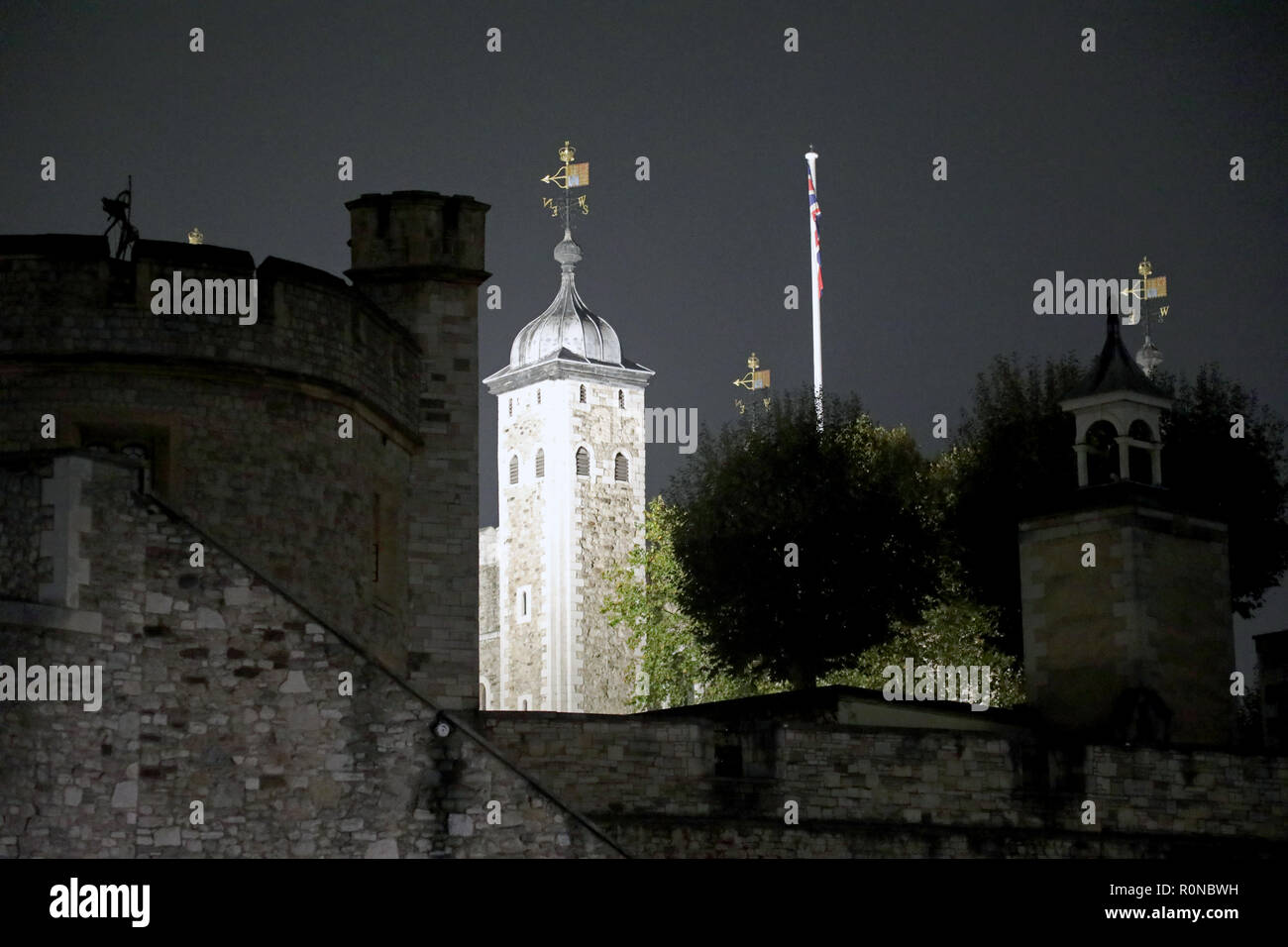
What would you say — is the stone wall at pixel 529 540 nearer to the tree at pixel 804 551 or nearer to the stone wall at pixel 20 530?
the tree at pixel 804 551

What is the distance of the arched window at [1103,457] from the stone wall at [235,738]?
19625mm

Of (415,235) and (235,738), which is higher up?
(415,235)

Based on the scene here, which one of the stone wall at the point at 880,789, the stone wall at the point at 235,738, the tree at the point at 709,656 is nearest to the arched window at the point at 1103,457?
the tree at the point at 709,656

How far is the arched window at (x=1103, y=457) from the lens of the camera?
40906mm

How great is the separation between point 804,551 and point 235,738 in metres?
28.3

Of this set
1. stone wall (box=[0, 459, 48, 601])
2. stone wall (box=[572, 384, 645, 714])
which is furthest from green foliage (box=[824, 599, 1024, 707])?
stone wall (box=[572, 384, 645, 714])

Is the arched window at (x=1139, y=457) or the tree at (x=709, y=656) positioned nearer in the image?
the arched window at (x=1139, y=457)

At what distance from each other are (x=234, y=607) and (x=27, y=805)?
2.69m

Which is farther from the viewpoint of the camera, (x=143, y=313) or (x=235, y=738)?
(x=143, y=313)

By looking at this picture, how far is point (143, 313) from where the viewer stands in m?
27.5

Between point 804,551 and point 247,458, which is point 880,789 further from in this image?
point 804,551

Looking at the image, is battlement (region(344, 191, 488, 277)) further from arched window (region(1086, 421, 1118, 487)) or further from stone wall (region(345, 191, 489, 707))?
arched window (region(1086, 421, 1118, 487))

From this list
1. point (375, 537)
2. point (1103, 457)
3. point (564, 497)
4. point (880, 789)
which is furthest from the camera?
point (564, 497)

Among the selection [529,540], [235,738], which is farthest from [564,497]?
[235,738]
